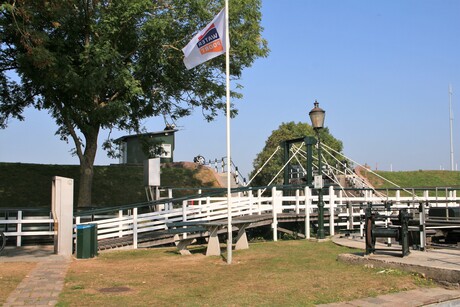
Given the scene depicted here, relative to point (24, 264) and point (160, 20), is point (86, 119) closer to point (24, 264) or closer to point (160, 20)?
point (160, 20)

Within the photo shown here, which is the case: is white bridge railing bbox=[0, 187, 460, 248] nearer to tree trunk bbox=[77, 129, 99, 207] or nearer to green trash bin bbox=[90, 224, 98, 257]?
green trash bin bbox=[90, 224, 98, 257]

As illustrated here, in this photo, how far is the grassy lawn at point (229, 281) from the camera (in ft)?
23.1

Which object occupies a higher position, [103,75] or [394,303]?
[103,75]

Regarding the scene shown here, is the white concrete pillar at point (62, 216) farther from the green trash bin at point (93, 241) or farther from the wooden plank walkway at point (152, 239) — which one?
the wooden plank walkway at point (152, 239)

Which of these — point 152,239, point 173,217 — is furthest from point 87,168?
point 152,239

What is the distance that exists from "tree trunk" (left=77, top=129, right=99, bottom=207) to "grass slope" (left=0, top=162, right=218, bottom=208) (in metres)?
4.07

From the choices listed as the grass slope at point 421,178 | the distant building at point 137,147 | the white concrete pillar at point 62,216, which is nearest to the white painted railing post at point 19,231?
the white concrete pillar at point 62,216

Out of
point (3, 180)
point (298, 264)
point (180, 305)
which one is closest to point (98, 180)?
point (3, 180)

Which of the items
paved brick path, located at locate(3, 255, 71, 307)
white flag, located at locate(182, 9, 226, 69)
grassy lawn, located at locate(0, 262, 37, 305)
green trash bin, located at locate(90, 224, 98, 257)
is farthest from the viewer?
green trash bin, located at locate(90, 224, 98, 257)

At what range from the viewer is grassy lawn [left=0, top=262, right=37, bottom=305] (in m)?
7.73

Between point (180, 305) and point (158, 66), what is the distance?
15033 mm

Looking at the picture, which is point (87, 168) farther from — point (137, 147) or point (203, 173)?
point (203, 173)

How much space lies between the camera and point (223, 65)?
2175cm

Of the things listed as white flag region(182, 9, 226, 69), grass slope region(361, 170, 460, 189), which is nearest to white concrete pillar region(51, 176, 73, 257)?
white flag region(182, 9, 226, 69)
